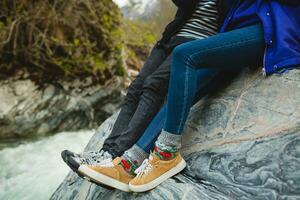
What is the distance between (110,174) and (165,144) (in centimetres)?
33

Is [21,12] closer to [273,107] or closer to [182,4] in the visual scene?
[182,4]

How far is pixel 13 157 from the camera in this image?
14.1ft

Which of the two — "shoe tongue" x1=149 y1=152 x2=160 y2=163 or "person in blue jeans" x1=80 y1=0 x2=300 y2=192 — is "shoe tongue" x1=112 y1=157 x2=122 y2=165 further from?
"shoe tongue" x1=149 y1=152 x2=160 y2=163

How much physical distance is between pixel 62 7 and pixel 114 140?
3.35 m

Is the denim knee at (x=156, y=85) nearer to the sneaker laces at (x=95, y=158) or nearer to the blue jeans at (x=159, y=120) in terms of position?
the blue jeans at (x=159, y=120)

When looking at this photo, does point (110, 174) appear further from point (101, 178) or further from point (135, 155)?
point (135, 155)

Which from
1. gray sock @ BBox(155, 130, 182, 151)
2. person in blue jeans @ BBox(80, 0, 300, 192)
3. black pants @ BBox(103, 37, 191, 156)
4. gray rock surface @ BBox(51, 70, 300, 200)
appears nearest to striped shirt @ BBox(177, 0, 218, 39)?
black pants @ BBox(103, 37, 191, 156)

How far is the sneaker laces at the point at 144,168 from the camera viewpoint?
2051 millimetres

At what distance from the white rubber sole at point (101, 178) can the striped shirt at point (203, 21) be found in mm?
955

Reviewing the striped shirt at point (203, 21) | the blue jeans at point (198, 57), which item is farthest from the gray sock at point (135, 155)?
the striped shirt at point (203, 21)

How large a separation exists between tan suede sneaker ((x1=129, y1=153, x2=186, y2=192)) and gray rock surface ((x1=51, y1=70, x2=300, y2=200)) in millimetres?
46

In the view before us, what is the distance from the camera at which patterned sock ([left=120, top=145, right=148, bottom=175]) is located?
2152 millimetres

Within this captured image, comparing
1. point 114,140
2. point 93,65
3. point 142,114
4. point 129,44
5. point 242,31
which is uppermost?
point 242,31

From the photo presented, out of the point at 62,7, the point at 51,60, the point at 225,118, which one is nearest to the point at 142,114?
the point at 225,118
